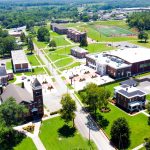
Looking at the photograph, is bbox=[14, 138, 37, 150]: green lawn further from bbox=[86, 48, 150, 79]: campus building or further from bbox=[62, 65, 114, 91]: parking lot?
bbox=[86, 48, 150, 79]: campus building

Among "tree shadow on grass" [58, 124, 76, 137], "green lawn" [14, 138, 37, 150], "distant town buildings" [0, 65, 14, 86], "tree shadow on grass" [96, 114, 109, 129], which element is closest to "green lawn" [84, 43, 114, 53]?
"distant town buildings" [0, 65, 14, 86]

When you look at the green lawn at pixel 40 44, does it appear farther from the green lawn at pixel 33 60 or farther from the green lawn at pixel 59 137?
the green lawn at pixel 59 137

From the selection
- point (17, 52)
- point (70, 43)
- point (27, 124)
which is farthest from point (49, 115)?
point (70, 43)

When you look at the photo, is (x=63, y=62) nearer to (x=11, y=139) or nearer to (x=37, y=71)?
(x=37, y=71)

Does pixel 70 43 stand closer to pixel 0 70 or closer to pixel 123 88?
pixel 0 70

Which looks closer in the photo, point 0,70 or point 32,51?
point 0,70

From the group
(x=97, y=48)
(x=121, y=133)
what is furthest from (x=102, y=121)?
(x=97, y=48)
